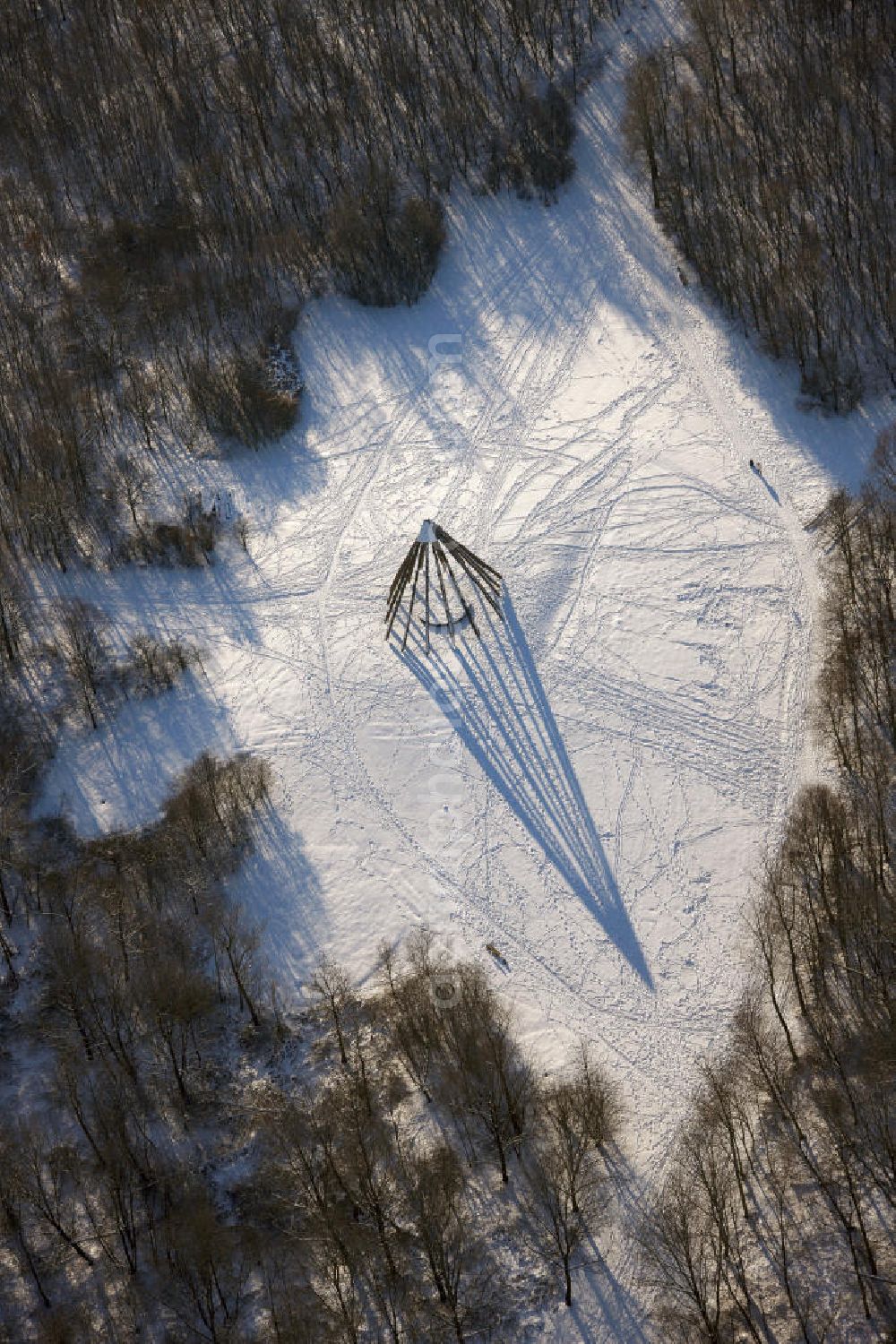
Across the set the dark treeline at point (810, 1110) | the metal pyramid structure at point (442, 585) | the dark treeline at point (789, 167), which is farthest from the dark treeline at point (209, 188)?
the dark treeline at point (810, 1110)

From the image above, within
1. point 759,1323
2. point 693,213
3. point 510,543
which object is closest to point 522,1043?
point 759,1323

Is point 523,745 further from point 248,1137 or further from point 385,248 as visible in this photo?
point 385,248

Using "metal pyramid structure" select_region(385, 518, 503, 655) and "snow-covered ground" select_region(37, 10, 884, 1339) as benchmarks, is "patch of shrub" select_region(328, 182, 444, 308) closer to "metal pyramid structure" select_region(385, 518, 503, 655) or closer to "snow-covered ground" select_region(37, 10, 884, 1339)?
"snow-covered ground" select_region(37, 10, 884, 1339)

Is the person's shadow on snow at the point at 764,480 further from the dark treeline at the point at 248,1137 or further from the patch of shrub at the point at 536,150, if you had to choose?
the dark treeline at the point at 248,1137

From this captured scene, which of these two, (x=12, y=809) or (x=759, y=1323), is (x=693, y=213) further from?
(x=759, y=1323)

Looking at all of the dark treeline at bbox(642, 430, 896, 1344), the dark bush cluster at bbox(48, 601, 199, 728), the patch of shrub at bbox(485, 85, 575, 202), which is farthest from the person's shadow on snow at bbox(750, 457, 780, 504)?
the dark bush cluster at bbox(48, 601, 199, 728)

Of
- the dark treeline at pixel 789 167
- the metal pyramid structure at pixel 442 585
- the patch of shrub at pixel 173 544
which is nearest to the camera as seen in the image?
the metal pyramid structure at pixel 442 585
